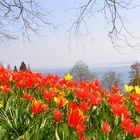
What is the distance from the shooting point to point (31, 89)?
20.7 ft

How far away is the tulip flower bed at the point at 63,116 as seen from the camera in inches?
130

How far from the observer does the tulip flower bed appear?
329 cm

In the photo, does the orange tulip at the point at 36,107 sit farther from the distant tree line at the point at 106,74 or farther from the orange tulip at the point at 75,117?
the distant tree line at the point at 106,74

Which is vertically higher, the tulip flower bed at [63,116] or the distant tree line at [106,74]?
the tulip flower bed at [63,116]

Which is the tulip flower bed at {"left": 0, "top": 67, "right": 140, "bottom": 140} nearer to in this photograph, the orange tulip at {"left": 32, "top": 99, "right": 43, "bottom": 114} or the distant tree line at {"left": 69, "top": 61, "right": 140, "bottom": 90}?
the orange tulip at {"left": 32, "top": 99, "right": 43, "bottom": 114}

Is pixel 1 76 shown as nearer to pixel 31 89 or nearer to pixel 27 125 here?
pixel 31 89

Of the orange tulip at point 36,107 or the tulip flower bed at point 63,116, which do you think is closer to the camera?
the tulip flower bed at point 63,116

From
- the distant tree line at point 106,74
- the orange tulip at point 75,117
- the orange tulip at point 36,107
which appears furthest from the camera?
the distant tree line at point 106,74

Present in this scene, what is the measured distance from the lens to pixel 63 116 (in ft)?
13.5

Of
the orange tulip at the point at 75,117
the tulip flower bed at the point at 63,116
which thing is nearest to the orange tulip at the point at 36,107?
the tulip flower bed at the point at 63,116

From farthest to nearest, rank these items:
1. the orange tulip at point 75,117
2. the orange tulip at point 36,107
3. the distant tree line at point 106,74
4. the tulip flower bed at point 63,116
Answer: the distant tree line at point 106,74, the orange tulip at point 36,107, the tulip flower bed at point 63,116, the orange tulip at point 75,117

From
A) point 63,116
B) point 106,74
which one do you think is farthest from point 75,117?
point 106,74

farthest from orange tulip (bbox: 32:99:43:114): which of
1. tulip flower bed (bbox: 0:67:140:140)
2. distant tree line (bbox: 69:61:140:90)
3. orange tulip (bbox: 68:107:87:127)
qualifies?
distant tree line (bbox: 69:61:140:90)

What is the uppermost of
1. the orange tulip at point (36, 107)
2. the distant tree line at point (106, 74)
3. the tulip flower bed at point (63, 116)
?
the orange tulip at point (36, 107)
